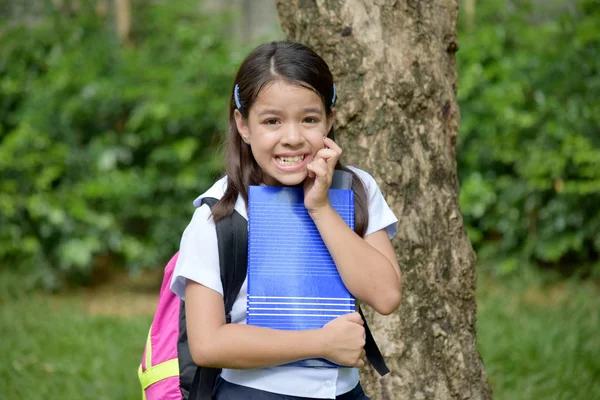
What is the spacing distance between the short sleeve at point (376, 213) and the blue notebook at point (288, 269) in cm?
11

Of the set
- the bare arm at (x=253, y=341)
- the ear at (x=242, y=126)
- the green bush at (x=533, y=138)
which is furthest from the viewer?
the green bush at (x=533, y=138)

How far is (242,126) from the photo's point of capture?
2158mm

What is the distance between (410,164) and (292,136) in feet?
3.20

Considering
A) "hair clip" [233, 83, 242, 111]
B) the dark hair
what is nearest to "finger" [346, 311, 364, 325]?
the dark hair

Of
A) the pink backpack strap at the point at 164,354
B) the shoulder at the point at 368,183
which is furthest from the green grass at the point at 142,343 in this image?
the shoulder at the point at 368,183

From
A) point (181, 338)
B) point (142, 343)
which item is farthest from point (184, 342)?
point (142, 343)

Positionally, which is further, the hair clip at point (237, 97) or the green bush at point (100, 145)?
the green bush at point (100, 145)

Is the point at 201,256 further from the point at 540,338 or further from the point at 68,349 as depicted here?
the point at 68,349

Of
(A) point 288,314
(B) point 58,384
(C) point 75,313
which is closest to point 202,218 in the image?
(A) point 288,314

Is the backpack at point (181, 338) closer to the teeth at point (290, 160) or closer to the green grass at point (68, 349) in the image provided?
the teeth at point (290, 160)

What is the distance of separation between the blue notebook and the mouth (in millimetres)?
55

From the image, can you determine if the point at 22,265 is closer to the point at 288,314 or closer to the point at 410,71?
the point at 410,71

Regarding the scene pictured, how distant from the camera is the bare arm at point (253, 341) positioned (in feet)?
6.33

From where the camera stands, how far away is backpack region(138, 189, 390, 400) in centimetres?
204
